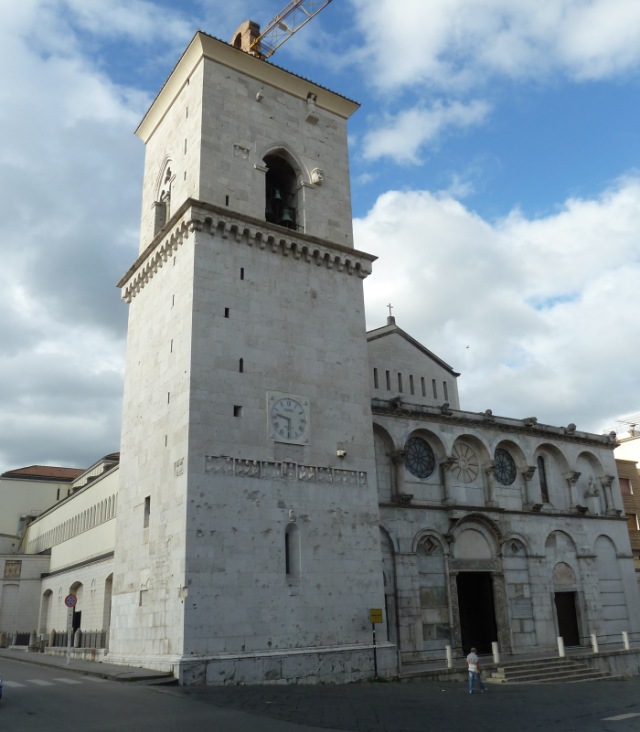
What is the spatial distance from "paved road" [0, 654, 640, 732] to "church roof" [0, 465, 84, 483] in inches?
1781

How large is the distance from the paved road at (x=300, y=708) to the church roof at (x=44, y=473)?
4524 cm

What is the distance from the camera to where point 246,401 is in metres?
23.4

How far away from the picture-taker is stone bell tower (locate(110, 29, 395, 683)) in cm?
2138

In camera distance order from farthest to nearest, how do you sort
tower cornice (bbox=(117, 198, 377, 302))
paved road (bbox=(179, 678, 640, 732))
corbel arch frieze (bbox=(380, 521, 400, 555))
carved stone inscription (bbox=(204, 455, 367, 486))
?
corbel arch frieze (bbox=(380, 521, 400, 555)) < tower cornice (bbox=(117, 198, 377, 302)) < carved stone inscription (bbox=(204, 455, 367, 486)) < paved road (bbox=(179, 678, 640, 732))

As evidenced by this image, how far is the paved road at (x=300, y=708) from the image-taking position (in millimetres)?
13922

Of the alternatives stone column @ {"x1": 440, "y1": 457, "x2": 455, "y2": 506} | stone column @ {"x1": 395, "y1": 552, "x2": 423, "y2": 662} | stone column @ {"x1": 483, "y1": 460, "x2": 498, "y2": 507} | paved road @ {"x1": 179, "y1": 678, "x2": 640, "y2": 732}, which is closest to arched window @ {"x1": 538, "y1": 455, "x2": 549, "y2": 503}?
stone column @ {"x1": 483, "y1": 460, "x2": 498, "y2": 507}

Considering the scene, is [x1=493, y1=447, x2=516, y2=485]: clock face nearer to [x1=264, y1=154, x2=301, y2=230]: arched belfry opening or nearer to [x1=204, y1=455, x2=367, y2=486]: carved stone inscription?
[x1=204, y1=455, x2=367, y2=486]: carved stone inscription

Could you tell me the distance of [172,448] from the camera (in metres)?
22.9

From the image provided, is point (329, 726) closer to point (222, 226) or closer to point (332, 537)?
point (332, 537)

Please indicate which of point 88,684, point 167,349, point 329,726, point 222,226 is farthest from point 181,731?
point 222,226

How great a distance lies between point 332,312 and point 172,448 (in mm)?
8175

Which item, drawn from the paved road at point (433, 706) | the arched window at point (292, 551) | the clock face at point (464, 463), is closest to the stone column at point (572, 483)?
the clock face at point (464, 463)

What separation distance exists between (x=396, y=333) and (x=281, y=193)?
10298 millimetres

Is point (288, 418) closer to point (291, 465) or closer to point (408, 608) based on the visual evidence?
point (291, 465)
